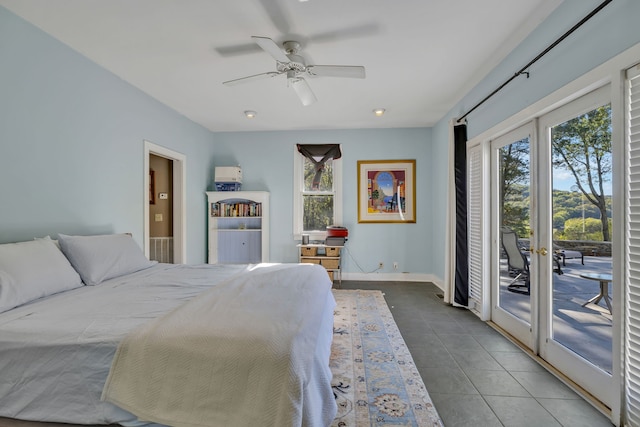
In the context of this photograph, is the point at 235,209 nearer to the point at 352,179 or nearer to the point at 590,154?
the point at 352,179

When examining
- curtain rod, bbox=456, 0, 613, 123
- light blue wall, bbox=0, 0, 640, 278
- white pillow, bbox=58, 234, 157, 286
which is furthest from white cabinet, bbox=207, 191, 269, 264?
curtain rod, bbox=456, 0, 613, 123

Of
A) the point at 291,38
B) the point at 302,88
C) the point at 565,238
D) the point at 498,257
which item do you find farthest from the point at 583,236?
the point at 291,38

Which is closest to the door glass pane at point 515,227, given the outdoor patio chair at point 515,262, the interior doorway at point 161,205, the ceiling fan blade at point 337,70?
the outdoor patio chair at point 515,262

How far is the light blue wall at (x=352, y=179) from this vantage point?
4680 mm

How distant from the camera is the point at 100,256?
220 cm

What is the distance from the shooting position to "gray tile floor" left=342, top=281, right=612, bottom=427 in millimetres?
1619

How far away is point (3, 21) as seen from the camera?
192 cm

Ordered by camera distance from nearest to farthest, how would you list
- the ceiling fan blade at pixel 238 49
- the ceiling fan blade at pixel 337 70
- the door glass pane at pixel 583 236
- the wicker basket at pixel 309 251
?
1. the door glass pane at pixel 583 236
2. the ceiling fan blade at pixel 337 70
3. the ceiling fan blade at pixel 238 49
4. the wicker basket at pixel 309 251

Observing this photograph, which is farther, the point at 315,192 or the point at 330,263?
the point at 315,192

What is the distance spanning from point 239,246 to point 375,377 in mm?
3357

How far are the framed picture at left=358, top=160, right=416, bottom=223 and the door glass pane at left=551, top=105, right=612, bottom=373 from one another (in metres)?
2.56

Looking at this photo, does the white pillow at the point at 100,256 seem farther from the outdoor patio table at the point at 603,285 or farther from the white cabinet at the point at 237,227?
the outdoor patio table at the point at 603,285

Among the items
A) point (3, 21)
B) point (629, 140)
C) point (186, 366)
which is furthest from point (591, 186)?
point (3, 21)

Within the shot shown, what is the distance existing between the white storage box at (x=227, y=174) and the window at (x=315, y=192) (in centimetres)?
99
